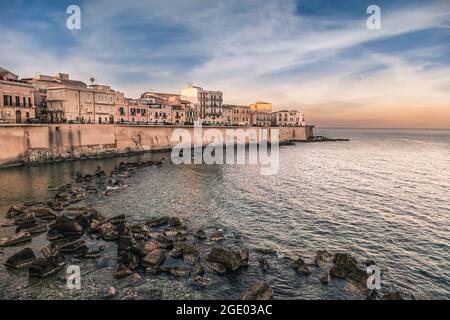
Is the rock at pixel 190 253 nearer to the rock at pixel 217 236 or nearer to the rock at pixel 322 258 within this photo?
the rock at pixel 217 236

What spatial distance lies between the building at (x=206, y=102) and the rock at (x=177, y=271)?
95716 millimetres

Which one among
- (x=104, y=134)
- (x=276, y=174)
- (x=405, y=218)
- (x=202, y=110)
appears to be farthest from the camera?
(x=202, y=110)

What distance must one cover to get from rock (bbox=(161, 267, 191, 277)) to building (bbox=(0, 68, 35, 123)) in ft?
174

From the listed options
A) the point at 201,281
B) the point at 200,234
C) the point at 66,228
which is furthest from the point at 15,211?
the point at 201,281

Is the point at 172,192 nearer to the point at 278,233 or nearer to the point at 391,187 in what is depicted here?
the point at 278,233

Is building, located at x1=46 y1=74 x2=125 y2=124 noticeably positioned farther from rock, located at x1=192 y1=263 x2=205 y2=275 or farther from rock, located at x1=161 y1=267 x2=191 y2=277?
rock, located at x1=192 y1=263 x2=205 y2=275

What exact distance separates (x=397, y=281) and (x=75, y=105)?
7146 centimetres

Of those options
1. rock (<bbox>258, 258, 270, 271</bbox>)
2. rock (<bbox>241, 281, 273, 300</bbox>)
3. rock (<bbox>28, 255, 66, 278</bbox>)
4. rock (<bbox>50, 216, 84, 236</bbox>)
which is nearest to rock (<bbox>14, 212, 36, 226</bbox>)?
rock (<bbox>50, 216, 84, 236</bbox>)

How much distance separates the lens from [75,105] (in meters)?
69.1

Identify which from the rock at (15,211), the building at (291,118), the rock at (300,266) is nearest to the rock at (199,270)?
the rock at (300,266)

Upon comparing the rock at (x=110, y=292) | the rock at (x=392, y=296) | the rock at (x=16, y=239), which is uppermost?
the rock at (x=16, y=239)

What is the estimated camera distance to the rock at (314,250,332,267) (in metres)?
18.0

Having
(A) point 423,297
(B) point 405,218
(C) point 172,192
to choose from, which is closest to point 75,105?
(C) point 172,192

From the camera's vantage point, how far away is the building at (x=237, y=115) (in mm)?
124375
